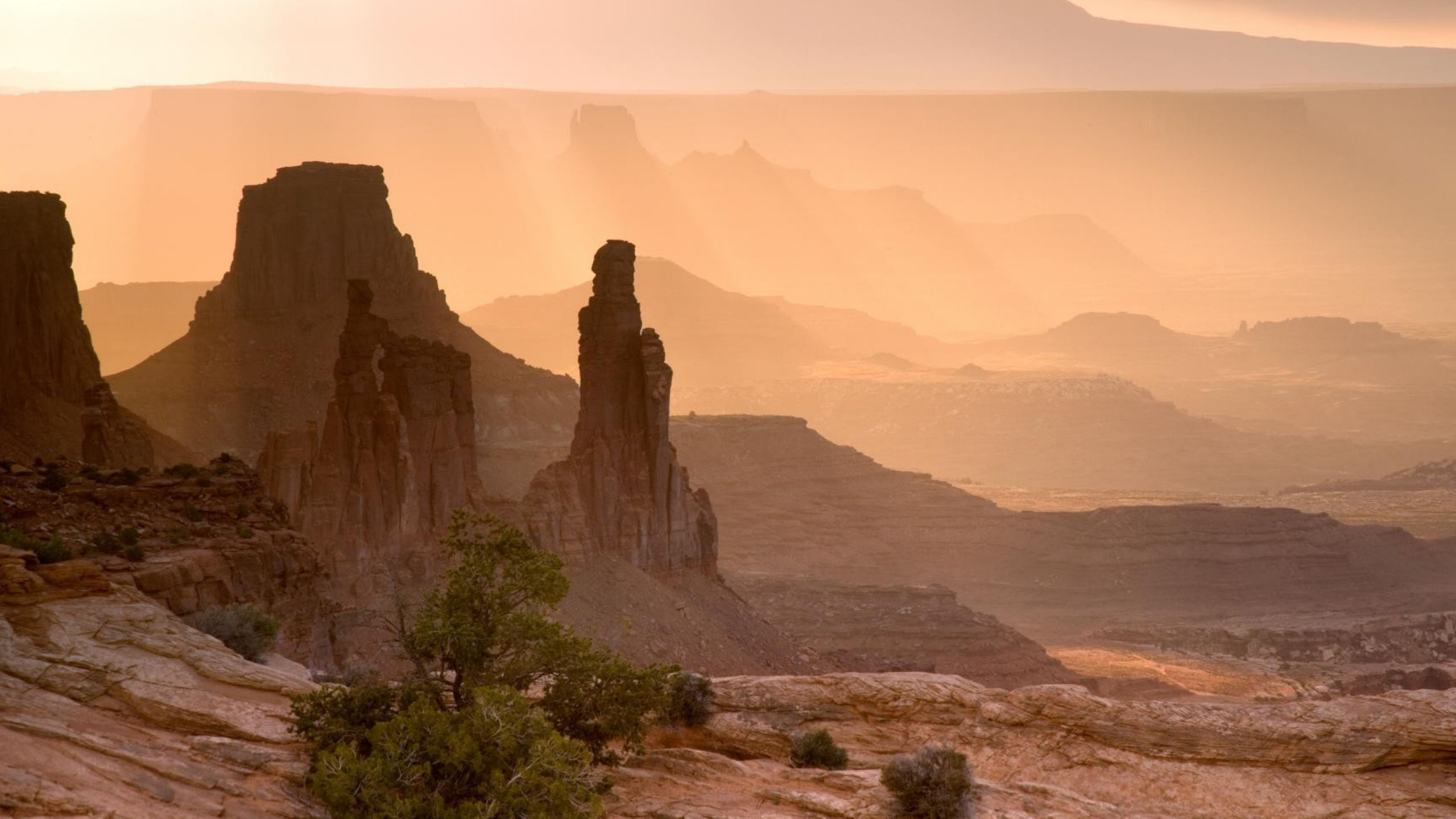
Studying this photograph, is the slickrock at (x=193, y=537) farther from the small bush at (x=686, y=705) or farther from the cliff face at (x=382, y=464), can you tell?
the cliff face at (x=382, y=464)

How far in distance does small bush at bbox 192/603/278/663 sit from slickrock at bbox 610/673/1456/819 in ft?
24.6

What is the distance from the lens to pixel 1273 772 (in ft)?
84.4

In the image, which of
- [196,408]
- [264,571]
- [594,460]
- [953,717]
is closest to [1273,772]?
[953,717]

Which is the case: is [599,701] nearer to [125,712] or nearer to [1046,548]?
[125,712]

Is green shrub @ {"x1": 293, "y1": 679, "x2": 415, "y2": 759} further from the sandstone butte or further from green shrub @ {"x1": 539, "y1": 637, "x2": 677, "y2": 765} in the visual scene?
the sandstone butte

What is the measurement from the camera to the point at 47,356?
182ft

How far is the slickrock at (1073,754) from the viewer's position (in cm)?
2470

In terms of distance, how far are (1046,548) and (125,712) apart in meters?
96.3

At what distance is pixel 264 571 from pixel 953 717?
15.8 metres

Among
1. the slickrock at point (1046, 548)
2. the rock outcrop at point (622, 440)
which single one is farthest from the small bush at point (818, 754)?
the slickrock at point (1046, 548)

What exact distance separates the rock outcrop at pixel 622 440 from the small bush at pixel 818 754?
3161 centimetres

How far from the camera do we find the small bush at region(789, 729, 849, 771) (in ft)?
87.0

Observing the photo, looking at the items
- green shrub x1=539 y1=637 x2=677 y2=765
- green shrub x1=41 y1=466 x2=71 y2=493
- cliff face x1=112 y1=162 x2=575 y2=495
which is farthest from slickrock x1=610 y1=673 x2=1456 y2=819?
cliff face x1=112 y1=162 x2=575 y2=495

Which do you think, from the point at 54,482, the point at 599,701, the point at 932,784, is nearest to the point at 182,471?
the point at 54,482
